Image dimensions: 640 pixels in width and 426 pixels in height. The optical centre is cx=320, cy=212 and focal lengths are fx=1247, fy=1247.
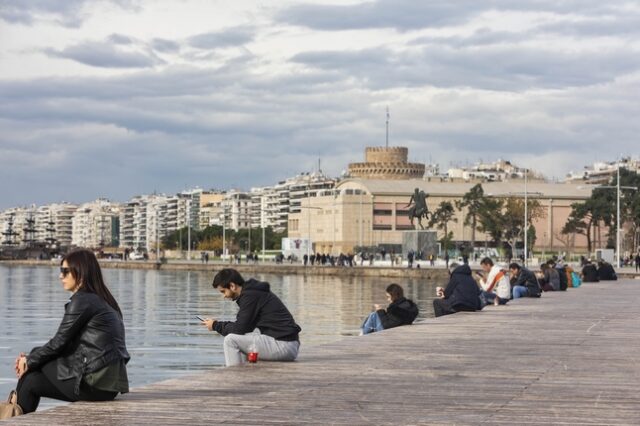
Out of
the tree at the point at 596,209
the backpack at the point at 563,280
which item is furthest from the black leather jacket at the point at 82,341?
the tree at the point at 596,209

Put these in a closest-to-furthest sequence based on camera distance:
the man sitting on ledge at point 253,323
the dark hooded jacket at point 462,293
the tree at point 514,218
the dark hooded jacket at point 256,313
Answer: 1. the man sitting on ledge at point 253,323
2. the dark hooded jacket at point 256,313
3. the dark hooded jacket at point 462,293
4. the tree at point 514,218

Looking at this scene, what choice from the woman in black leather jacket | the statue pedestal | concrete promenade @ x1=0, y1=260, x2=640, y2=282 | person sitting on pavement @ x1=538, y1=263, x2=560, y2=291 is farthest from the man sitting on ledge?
the statue pedestal

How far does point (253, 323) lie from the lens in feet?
44.1

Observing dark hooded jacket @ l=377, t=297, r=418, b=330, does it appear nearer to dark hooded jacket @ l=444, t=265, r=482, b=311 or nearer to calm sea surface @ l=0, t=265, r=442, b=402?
calm sea surface @ l=0, t=265, r=442, b=402

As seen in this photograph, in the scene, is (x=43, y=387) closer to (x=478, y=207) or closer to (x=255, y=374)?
(x=255, y=374)

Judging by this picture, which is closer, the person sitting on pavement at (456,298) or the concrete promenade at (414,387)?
the concrete promenade at (414,387)

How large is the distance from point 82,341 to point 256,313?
137 inches

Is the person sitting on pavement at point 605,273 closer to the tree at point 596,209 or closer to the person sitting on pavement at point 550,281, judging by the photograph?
the person sitting on pavement at point 550,281

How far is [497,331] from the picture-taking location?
1997cm

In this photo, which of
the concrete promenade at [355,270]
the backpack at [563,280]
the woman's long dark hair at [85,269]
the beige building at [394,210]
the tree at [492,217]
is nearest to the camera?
the woman's long dark hair at [85,269]

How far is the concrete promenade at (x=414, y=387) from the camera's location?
1002cm

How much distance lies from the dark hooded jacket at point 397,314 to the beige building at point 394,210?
131869mm

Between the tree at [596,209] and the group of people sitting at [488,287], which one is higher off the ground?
the tree at [596,209]

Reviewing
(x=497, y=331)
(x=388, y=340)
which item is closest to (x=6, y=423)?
(x=388, y=340)
